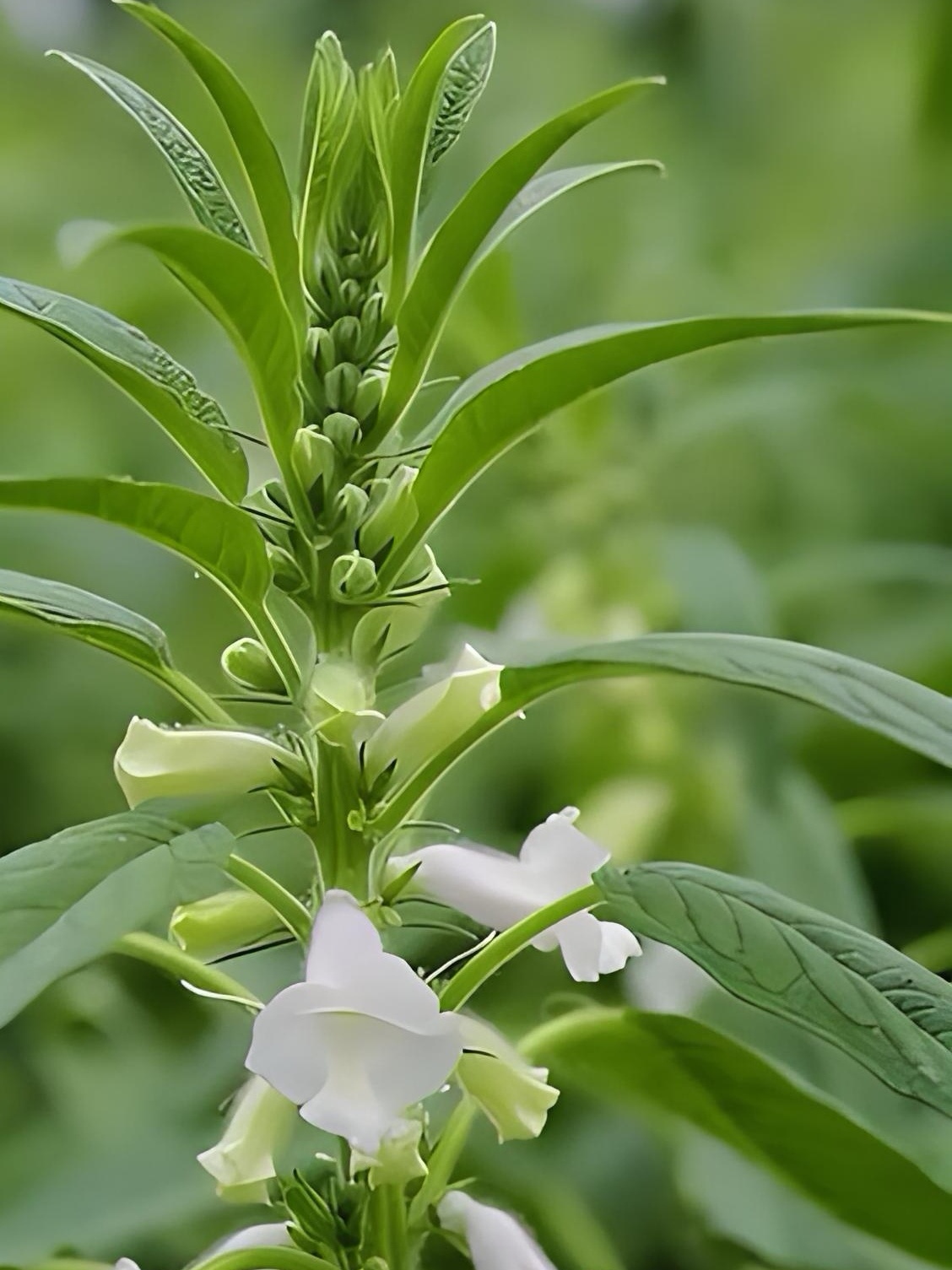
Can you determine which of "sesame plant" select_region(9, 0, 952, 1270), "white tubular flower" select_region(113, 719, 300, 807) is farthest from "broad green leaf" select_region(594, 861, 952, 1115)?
"white tubular flower" select_region(113, 719, 300, 807)

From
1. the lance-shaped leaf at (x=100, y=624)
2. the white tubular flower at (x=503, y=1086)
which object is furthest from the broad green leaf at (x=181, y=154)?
the white tubular flower at (x=503, y=1086)

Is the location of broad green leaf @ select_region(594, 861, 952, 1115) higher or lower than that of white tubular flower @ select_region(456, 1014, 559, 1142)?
higher

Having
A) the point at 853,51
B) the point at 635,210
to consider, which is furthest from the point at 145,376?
the point at 853,51

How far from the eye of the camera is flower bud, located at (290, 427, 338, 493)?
1.16ft

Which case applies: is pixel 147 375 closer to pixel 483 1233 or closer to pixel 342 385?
pixel 342 385

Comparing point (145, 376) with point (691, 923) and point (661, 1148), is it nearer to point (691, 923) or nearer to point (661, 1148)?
point (691, 923)

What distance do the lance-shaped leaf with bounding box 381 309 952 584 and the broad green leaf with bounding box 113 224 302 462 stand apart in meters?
0.04

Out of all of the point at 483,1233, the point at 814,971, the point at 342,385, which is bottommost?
the point at 483,1233

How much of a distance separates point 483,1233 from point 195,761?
145 millimetres

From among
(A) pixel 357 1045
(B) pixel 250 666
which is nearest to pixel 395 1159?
(A) pixel 357 1045

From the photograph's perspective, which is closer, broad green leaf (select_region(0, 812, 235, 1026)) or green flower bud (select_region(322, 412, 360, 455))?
broad green leaf (select_region(0, 812, 235, 1026))

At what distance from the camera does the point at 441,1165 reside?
0.36 metres

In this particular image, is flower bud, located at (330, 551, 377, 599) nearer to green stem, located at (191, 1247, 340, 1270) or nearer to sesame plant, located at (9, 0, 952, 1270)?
sesame plant, located at (9, 0, 952, 1270)

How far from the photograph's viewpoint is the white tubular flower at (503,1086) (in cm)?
37
